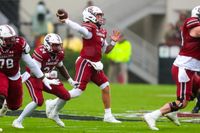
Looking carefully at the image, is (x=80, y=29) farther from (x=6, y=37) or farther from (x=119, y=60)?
(x=119, y=60)

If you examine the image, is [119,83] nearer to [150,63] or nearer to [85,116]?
[150,63]

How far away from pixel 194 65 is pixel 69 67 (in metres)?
15.1

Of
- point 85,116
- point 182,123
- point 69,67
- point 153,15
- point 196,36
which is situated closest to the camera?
point 196,36

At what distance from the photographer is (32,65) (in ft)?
39.8

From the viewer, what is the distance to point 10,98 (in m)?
12.3

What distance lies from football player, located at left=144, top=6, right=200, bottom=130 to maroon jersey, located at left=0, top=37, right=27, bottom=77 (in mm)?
2001

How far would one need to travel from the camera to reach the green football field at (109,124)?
12195 millimetres

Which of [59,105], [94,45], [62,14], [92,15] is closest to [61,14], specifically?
[62,14]

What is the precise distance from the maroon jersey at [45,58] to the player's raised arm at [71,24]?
17.1 inches

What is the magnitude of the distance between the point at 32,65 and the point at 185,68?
2201 millimetres

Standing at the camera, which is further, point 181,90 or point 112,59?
point 112,59

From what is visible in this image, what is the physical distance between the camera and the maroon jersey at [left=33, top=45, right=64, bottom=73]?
42.2 ft

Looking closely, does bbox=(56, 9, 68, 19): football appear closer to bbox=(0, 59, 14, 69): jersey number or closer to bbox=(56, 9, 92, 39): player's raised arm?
bbox=(56, 9, 92, 39): player's raised arm

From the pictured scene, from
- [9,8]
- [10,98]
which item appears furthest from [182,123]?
[9,8]
